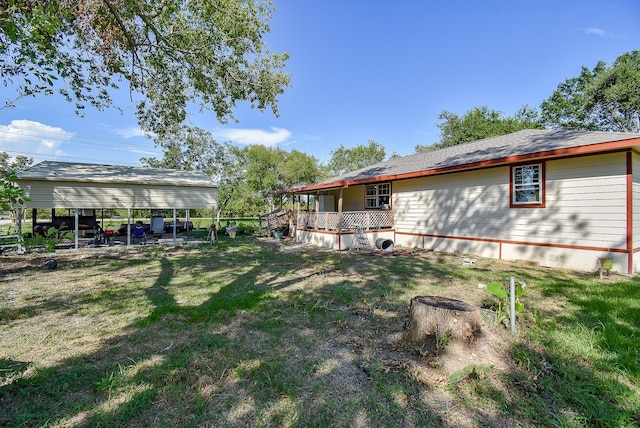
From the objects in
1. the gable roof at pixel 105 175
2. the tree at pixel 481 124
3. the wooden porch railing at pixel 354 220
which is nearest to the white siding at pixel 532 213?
the wooden porch railing at pixel 354 220

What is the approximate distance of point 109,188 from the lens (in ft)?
37.8

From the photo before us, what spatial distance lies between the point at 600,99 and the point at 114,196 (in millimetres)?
35858

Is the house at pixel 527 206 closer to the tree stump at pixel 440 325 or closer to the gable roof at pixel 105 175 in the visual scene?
the tree stump at pixel 440 325

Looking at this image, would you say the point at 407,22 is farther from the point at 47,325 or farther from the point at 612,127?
the point at 612,127

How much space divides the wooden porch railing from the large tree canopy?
4728mm

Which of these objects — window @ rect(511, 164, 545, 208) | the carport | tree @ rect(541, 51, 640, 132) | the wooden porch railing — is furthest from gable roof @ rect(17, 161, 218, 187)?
tree @ rect(541, 51, 640, 132)

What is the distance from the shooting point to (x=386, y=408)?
219 centimetres

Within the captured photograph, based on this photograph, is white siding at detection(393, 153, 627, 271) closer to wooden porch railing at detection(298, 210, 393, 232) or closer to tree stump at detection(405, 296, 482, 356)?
wooden porch railing at detection(298, 210, 393, 232)

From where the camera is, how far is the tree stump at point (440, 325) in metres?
2.86

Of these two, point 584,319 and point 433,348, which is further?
point 584,319

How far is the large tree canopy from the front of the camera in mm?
6672

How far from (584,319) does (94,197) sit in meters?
15.1

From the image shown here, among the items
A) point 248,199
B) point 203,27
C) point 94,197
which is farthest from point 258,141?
point 203,27

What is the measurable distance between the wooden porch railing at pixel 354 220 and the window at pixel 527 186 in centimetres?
464
